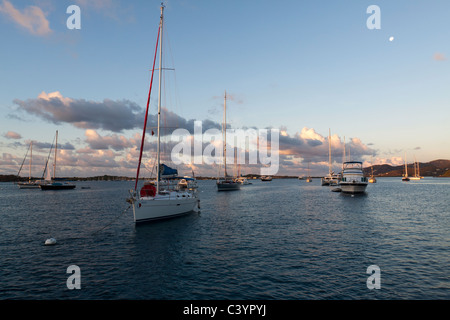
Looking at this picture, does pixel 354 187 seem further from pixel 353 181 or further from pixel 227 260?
pixel 227 260

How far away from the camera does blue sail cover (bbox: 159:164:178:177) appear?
2901 cm

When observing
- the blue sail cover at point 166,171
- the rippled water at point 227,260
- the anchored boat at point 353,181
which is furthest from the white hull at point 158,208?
the anchored boat at point 353,181

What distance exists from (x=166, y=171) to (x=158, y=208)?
437 cm

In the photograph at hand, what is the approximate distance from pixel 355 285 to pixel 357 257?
4.93 meters

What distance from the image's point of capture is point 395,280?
12.8 metres

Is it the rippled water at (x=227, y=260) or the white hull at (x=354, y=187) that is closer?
the rippled water at (x=227, y=260)

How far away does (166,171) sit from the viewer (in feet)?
96.7

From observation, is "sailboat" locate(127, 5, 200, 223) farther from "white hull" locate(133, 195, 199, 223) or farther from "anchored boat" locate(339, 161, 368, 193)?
"anchored boat" locate(339, 161, 368, 193)

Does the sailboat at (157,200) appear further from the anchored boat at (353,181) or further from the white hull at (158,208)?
the anchored boat at (353,181)

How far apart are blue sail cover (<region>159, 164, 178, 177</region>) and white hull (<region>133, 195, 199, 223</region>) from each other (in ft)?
9.17

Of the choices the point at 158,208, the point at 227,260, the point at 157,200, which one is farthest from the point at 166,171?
the point at 227,260

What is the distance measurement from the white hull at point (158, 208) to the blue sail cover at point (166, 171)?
280 centimetres

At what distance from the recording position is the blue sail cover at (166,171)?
29014mm
